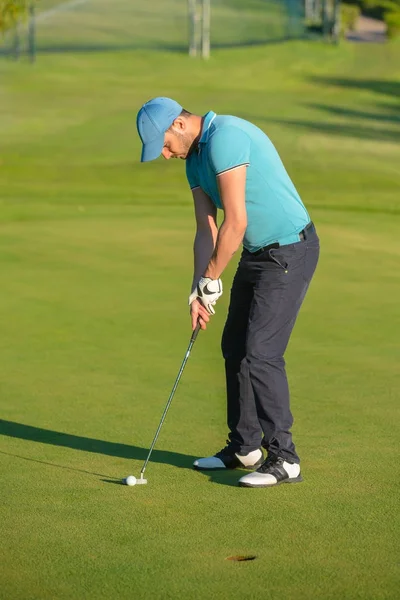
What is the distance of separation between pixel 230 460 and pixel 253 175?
149cm

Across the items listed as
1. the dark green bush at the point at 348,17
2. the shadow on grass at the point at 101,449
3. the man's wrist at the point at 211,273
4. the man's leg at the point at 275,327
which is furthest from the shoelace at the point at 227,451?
the dark green bush at the point at 348,17

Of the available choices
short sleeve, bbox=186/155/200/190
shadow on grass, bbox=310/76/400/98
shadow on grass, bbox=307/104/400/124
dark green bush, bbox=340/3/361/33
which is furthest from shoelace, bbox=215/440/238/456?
dark green bush, bbox=340/3/361/33

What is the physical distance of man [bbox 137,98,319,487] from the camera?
20.0ft

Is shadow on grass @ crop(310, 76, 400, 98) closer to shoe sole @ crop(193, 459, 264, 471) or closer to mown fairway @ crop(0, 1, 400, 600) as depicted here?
mown fairway @ crop(0, 1, 400, 600)

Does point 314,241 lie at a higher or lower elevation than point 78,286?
higher

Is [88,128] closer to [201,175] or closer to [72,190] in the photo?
[72,190]

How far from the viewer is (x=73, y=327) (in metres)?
10.3

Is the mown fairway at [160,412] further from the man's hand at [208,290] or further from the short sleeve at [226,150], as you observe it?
the short sleeve at [226,150]

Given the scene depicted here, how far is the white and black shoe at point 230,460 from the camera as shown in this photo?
6.64 m

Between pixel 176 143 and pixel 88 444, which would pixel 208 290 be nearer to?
pixel 176 143

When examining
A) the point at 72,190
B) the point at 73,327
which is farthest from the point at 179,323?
the point at 72,190

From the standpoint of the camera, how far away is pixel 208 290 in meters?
6.38

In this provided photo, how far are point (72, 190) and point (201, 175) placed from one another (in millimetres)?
15119

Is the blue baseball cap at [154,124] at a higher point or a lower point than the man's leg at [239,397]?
higher
